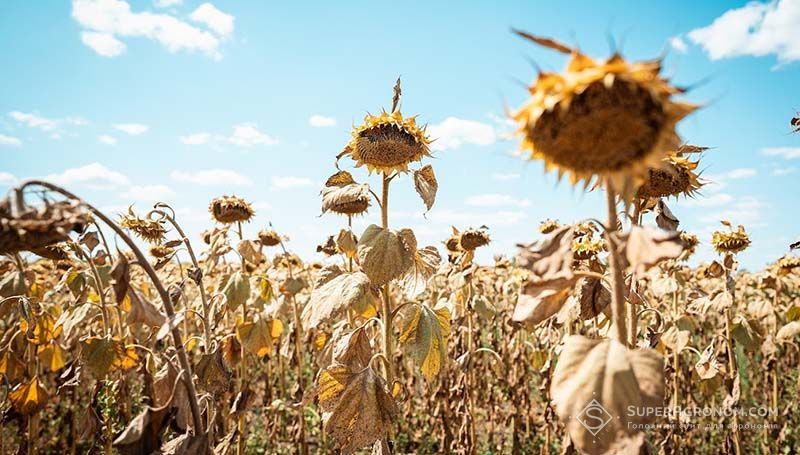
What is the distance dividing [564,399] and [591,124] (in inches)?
24.8

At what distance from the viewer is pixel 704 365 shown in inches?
121

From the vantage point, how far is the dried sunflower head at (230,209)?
13.6ft

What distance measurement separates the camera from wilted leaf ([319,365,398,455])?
2.10 meters

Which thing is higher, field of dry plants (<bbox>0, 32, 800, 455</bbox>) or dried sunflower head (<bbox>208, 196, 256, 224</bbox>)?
dried sunflower head (<bbox>208, 196, 256, 224</bbox>)

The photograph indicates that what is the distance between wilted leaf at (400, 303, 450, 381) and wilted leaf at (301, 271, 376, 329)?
308 mm

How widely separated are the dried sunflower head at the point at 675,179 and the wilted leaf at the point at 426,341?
1092mm

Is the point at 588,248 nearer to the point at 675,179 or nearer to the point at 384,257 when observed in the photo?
the point at 675,179

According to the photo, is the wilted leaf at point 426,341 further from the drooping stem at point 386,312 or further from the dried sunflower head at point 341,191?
the dried sunflower head at point 341,191

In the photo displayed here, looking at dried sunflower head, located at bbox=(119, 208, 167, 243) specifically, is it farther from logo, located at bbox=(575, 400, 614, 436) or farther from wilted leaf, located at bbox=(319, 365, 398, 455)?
logo, located at bbox=(575, 400, 614, 436)

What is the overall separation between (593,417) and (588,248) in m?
2.14

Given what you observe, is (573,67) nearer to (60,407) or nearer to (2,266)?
(2,266)

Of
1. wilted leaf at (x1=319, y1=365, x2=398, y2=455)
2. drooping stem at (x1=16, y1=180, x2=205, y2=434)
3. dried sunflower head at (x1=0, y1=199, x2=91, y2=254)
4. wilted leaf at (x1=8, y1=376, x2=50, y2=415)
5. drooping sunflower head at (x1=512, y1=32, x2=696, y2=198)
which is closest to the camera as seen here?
drooping sunflower head at (x1=512, y1=32, x2=696, y2=198)

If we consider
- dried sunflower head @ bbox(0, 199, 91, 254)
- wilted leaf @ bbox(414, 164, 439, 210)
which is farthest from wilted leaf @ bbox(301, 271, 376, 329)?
dried sunflower head @ bbox(0, 199, 91, 254)

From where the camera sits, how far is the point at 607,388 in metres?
1.08
